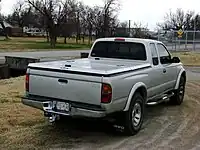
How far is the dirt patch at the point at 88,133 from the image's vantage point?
6422mm

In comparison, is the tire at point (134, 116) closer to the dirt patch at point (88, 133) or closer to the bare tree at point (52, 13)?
the dirt patch at point (88, 133)

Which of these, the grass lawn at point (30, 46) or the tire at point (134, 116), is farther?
the grass lawn at point (30, 46)

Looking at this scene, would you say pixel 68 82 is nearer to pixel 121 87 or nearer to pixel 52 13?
pixel 121 87

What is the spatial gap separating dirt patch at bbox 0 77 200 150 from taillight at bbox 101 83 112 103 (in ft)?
2.65

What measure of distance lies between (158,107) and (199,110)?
105cm

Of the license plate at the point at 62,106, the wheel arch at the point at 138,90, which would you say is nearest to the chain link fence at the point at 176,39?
the wheel arch at the point at 138,90

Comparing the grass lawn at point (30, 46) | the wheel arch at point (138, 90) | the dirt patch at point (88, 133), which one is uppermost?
the grass lawn at point (30, 46)

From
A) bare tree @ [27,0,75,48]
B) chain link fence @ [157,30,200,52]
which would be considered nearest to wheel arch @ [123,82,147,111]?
chain link fence @ [157,30,200,52]

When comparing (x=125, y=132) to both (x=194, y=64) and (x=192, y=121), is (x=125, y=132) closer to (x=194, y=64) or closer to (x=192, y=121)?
(x=192, y=121)

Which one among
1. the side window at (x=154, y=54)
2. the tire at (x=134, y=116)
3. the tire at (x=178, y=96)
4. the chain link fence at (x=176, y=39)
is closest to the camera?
the tire at (x=134, y=116)

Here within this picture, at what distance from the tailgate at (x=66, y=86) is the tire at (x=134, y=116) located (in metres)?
0.93

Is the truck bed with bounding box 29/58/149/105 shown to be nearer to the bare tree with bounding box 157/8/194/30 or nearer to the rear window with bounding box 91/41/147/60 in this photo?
the rear window with bounding box 91/41/147/60

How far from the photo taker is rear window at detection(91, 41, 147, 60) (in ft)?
27.6

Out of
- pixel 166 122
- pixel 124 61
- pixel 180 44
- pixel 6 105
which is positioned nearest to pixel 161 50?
pixel 124 61
